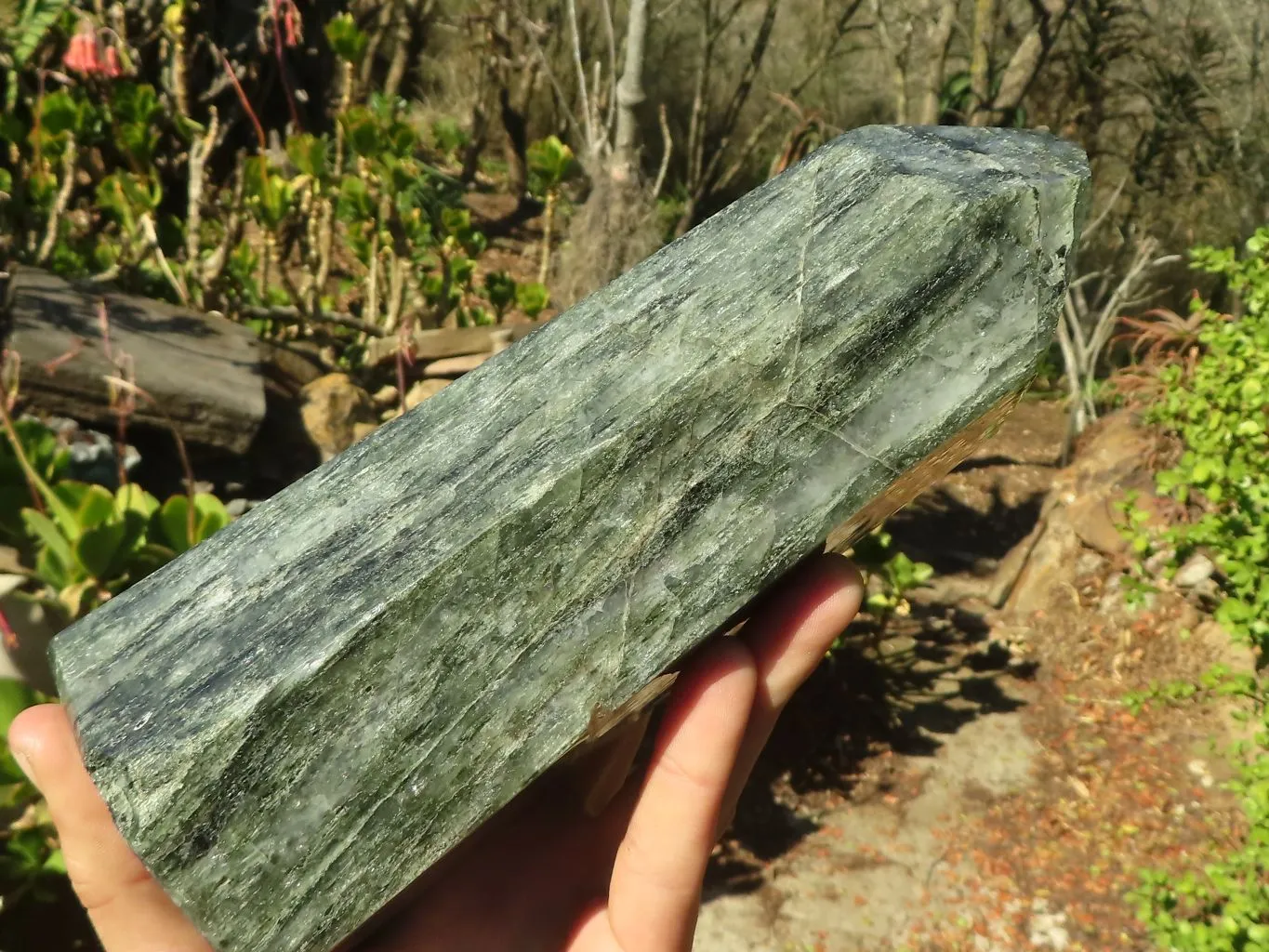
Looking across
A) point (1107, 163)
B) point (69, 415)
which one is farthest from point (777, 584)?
point (1107, 163)

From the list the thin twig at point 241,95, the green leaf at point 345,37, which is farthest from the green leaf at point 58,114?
the green leaf at point 345,37

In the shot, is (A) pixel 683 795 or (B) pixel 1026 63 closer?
(A) pixel 683 795

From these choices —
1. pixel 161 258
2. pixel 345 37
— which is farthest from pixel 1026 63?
pixel 161 258

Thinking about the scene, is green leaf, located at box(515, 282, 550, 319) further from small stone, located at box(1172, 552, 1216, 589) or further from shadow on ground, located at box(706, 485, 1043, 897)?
small stone, located at box(1172, 552, 1216, 589)

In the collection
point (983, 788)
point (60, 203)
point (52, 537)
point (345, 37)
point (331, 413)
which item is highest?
point (345, 37)

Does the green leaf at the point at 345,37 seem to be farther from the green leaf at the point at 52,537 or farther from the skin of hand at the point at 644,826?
the skin of hand at the point at 644,826

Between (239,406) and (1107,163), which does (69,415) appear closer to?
(239,406)

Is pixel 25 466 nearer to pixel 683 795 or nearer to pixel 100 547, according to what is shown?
pixel 100 547
